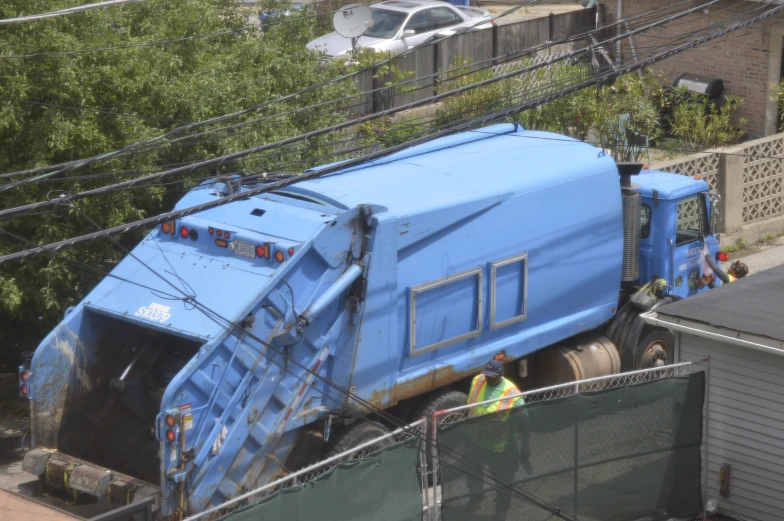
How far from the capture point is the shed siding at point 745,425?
29.0 feet

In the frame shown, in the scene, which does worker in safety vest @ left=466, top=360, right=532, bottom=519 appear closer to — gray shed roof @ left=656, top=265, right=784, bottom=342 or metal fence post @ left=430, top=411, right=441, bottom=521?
metal fence post @ left=430, top=411, right=441, bottom=521

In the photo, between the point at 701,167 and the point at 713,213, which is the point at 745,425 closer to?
the point at 713,213

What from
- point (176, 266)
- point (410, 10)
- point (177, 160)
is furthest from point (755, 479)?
point (410, 10)

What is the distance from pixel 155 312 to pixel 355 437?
192 centimetres

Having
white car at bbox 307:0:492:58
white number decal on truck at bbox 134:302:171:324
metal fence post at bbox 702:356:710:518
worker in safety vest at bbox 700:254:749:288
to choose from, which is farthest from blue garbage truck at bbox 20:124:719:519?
white car at bbox 307:0:492:58

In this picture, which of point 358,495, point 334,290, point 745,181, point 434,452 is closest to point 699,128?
point 745,181

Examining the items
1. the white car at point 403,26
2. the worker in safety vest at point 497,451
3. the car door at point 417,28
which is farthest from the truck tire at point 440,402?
the car door at point 417,28

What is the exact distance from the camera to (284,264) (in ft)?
26.9

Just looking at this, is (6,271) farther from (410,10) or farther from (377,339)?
(410,10)

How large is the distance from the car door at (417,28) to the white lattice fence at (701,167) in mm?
5730

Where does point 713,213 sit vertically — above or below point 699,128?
above

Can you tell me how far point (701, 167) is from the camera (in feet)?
53.7

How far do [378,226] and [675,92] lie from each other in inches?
479

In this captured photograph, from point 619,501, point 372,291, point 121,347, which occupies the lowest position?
point 619,501
